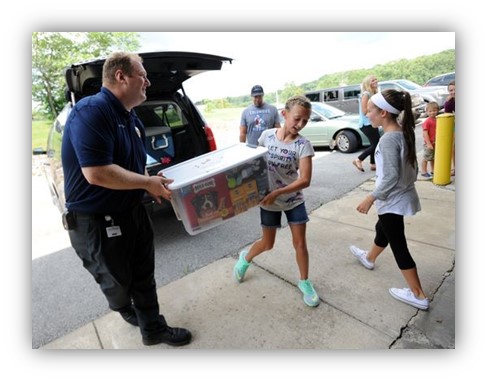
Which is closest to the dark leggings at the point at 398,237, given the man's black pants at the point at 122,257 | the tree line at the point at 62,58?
the tree line at the point at 62,58

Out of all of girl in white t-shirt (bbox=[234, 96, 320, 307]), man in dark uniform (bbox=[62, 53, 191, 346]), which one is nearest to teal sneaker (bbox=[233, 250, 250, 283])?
girl in white t-shirt (bbox=[234, 96, 320, 307])

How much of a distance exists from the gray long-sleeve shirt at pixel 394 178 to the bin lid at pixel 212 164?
2.50 ft

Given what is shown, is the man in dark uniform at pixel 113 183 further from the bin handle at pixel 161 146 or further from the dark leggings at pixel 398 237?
the bin handle at pixel 161 146

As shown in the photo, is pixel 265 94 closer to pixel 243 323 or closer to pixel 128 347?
pixel 243 323

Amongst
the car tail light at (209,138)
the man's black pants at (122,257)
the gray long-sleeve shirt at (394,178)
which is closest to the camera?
the man's black pants at (122,257)

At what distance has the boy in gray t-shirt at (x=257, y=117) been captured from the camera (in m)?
4.10

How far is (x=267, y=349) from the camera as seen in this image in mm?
1925

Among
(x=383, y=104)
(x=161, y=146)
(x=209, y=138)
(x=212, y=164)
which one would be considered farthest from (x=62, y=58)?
(x=383, y=104)

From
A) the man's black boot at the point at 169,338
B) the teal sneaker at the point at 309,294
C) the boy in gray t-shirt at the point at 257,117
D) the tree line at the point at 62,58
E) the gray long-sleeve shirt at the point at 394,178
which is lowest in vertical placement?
the man's black boot at the point at 169,338

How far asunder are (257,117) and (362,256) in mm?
2313

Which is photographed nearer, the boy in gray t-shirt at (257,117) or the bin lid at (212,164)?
the bin lid at (212,164)

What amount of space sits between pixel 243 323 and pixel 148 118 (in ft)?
9.80

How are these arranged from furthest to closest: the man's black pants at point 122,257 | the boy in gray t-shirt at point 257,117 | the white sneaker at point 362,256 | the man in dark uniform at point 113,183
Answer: the boy in gray t-shirt at point 257,117
the white sneaker at point 362,256
the man's black pants at point 122,257
the man in dark uniform at point 113,183
